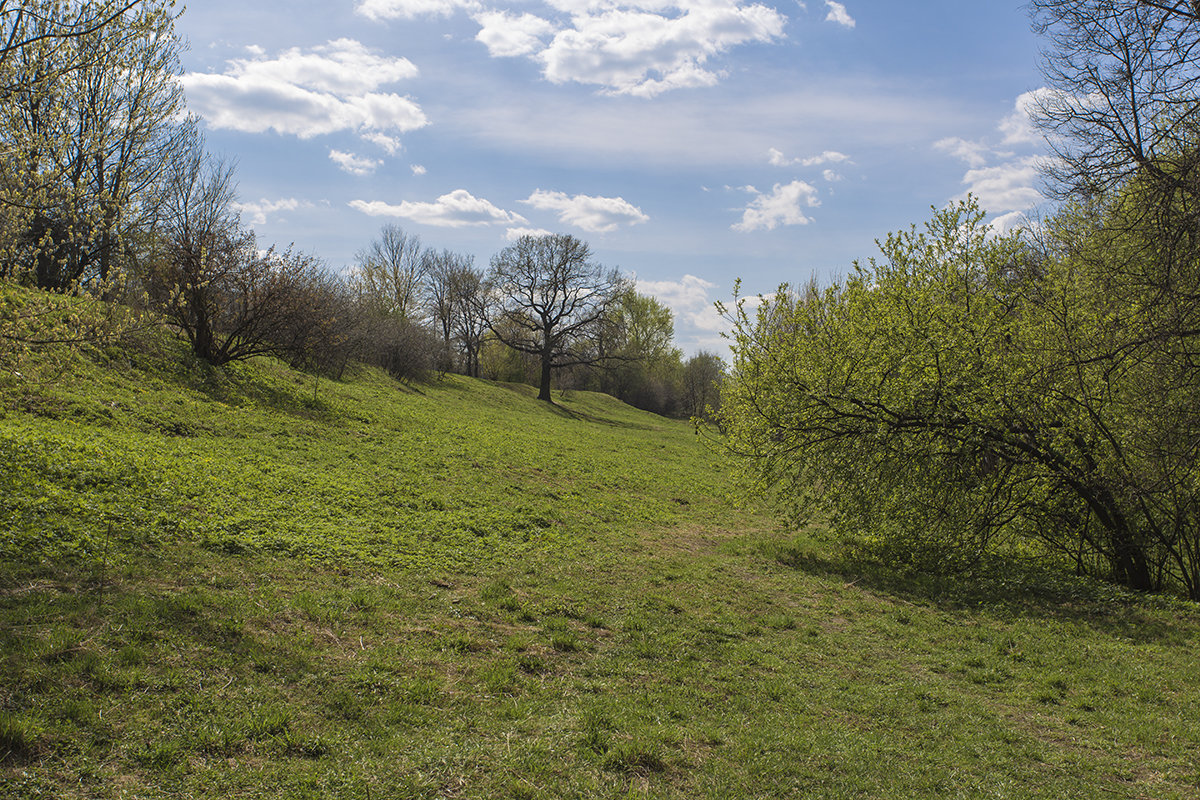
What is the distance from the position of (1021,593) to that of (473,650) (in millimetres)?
9831

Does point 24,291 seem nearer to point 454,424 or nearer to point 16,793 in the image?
point 454,424

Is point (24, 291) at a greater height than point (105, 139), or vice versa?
point (105, 139)

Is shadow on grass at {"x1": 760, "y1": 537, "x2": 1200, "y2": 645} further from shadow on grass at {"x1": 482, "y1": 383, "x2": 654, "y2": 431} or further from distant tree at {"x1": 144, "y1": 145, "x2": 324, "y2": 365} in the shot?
shadow on grass at {"x1": 482, "y1": 383, "x2": 654, "y2": 431}

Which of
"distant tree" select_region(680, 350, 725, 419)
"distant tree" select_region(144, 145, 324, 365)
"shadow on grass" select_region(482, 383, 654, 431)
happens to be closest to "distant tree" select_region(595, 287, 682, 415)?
"distant tree" select_region(680, 350, 725, 419)

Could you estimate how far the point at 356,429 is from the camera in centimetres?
1861

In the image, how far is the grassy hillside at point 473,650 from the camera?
4719 millimetres

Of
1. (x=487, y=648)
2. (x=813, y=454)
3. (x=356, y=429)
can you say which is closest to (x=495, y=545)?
(x=487, y=648)

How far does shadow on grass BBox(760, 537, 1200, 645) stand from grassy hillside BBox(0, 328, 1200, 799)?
78mm

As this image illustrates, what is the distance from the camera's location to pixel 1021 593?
11.4 meters

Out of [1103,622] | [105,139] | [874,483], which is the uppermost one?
[105,139]

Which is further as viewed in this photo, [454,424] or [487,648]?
[454,424]

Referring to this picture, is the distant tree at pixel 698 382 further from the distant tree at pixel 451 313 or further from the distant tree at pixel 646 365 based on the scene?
the distant tree at pixel 451 313

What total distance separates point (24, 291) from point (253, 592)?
13.4 metres

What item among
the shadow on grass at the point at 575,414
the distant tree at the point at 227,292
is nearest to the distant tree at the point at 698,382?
the shadow on grass at the point at 575,414
